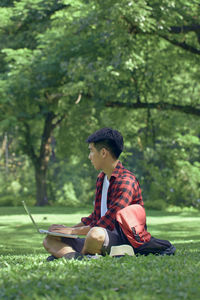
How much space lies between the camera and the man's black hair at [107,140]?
6270 mm

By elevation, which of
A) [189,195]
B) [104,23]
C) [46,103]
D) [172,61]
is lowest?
[189,195]

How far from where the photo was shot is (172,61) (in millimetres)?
23141

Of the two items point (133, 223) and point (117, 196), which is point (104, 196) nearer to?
point (117, 196)

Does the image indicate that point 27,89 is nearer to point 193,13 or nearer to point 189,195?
point 193,13

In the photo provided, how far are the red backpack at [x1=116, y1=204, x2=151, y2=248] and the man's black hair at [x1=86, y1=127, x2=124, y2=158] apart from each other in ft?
2.48

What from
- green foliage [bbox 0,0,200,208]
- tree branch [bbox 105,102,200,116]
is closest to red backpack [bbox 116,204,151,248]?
green foliage [bbox 0,0,200,208]

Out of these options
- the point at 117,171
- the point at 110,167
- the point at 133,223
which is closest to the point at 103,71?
the point at 110,167

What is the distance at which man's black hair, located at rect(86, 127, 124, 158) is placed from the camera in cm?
627

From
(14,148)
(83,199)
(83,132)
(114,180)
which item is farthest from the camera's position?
(83,199)

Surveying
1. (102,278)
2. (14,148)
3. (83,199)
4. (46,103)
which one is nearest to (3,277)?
(102,278)

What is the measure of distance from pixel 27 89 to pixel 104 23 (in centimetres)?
582

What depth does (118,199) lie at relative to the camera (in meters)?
6.01

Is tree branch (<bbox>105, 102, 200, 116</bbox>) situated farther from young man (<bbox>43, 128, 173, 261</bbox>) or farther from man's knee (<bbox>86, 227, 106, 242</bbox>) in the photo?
man's knee (<bbox>86, 227, 106, 242</bbox>)

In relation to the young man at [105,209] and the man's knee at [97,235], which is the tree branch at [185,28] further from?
the man's knee at [97,235]
